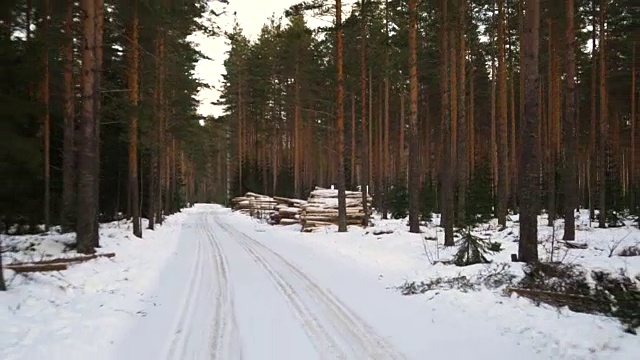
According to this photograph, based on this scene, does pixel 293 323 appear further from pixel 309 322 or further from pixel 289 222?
pixel 289 222

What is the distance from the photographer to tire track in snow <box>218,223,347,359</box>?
5.79m

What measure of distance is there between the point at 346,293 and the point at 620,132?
108 feet

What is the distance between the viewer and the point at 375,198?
35.0m

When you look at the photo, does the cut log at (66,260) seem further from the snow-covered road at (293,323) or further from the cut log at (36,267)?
the snow-covered road at (293,323)

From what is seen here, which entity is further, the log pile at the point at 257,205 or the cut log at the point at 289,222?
the log pile at the point at 257,205

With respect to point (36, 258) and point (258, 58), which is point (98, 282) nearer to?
point (36, 258)

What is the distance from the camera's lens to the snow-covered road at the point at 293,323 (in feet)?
18.9

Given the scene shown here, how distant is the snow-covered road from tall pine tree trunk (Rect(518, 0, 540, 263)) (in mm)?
3383

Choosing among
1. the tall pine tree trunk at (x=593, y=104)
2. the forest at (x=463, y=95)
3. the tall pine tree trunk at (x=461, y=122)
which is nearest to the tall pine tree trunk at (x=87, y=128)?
the forest at (x=463, y=95)

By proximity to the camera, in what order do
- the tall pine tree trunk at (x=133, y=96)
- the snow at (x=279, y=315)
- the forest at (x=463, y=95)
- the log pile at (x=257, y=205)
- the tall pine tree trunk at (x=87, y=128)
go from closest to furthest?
the snow at (x=279, y=315) < the tall pine tree trunk at (x=87, y=128) < the forest at (x=463, y=95) < the tall pine tree trunk at (x=133, y=96) < the log pile at (x=257, y=205)

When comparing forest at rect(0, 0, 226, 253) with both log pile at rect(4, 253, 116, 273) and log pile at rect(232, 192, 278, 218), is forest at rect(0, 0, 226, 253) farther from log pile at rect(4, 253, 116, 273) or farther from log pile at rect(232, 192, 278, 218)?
log pile at rect(232, 192, 278, 218)

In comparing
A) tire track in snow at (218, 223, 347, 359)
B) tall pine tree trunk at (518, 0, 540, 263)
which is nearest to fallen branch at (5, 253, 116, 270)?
tire track in snow at (218, 223, 347, 359)

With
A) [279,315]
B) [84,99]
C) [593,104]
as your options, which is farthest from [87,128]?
[593,104]

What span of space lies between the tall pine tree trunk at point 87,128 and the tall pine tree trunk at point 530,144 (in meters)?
10.5
